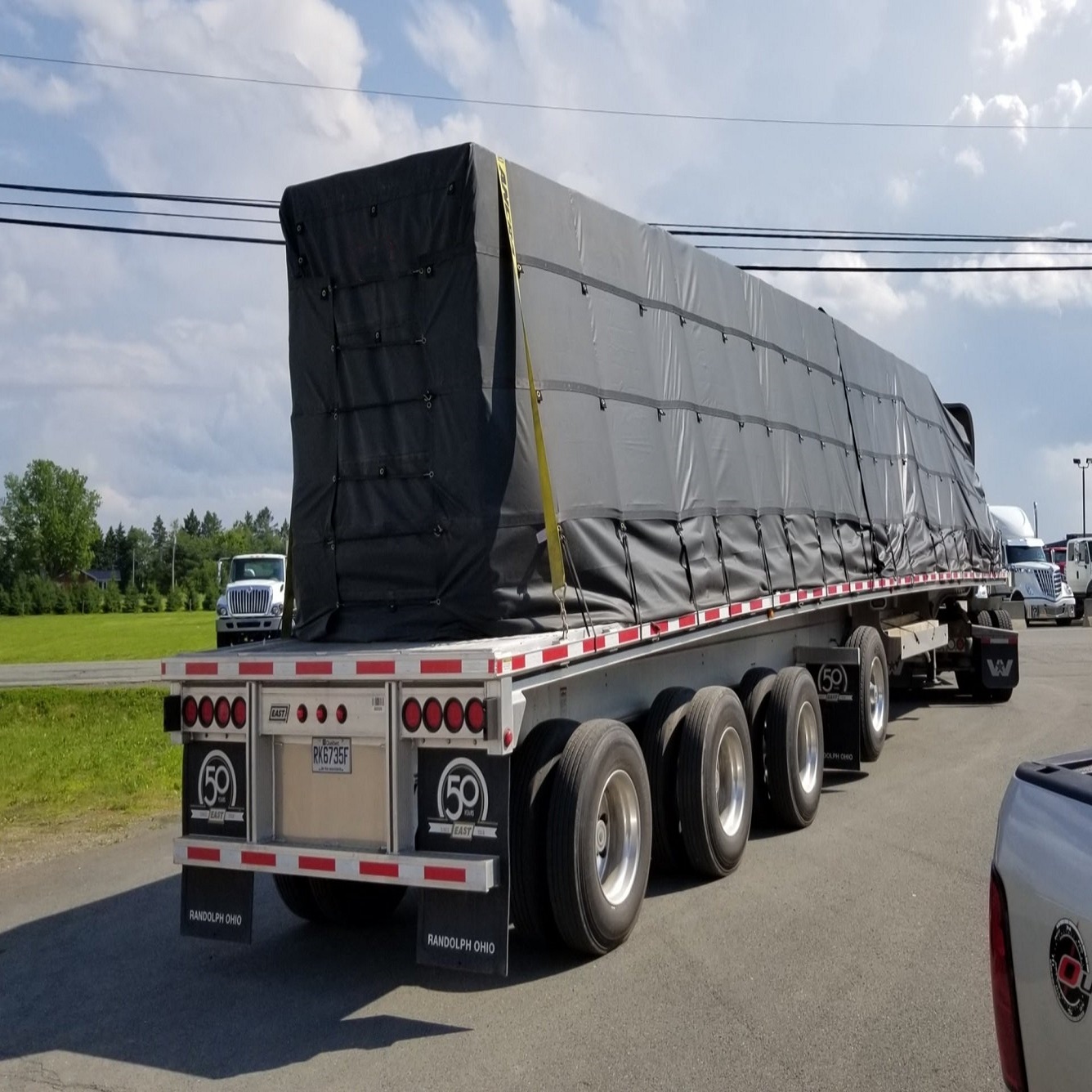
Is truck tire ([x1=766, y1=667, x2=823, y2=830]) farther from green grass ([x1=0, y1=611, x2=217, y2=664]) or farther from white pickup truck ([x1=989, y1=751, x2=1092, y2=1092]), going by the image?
green grass ([x1=0, y1=611, x2=217, y2=664])

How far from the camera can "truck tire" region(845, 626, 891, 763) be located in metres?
11.0

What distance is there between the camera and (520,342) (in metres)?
6.48

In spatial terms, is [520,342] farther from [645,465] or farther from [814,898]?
[814,898]

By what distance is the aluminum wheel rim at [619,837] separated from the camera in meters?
6.25

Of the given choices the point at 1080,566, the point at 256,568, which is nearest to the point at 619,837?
the point at 256,568

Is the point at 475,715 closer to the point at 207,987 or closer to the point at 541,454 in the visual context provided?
the point at 541,454

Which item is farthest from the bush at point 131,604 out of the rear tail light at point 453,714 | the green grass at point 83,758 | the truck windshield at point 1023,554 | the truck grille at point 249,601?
the rear tail light at point 453,714

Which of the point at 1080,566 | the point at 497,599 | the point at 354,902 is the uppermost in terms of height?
the point at 1080,566

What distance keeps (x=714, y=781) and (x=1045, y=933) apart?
492 centimetres

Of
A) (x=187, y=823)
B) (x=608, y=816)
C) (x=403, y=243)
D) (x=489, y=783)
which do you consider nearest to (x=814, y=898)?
(x=608, y=816)

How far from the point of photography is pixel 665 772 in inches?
287

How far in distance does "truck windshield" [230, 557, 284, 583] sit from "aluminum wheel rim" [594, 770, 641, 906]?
2745 cm

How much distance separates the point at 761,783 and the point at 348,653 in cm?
429

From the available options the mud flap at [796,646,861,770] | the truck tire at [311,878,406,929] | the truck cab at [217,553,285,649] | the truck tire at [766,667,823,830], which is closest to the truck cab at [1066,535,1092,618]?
the truck cab at [217,553,285,649]
